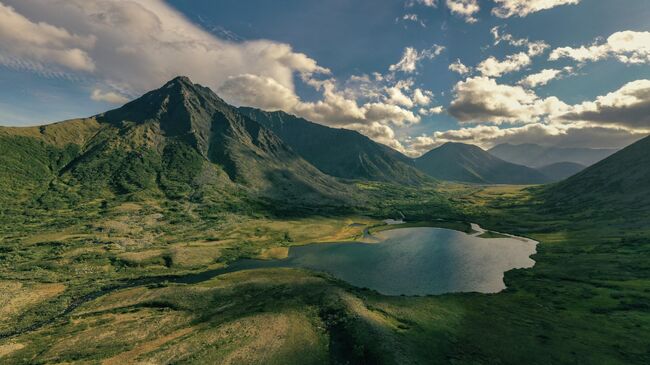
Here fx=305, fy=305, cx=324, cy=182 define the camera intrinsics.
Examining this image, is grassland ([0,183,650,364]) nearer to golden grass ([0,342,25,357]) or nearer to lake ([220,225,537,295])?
golden grass ([0,342,25,357])

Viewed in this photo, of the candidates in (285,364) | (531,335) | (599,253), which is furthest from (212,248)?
(599,253)

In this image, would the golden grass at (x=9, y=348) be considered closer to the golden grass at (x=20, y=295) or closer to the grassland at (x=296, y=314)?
the grassland at (x=296, y=314)

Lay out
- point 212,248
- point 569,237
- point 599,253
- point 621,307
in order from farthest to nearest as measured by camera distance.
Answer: point 569,237, point 212,248, point 599,253, point 621,307

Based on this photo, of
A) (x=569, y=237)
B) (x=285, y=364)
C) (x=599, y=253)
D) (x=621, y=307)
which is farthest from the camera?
(x=569, y=237)

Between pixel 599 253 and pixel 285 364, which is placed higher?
pixel 599 253

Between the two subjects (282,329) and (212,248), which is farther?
(212,248)

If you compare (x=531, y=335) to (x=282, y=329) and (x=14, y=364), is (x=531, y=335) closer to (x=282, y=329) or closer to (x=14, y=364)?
(x=282, y=329)

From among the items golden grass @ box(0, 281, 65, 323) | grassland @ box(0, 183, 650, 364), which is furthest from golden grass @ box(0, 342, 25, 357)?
golden grass @ box(0, 281, 65, 323)
